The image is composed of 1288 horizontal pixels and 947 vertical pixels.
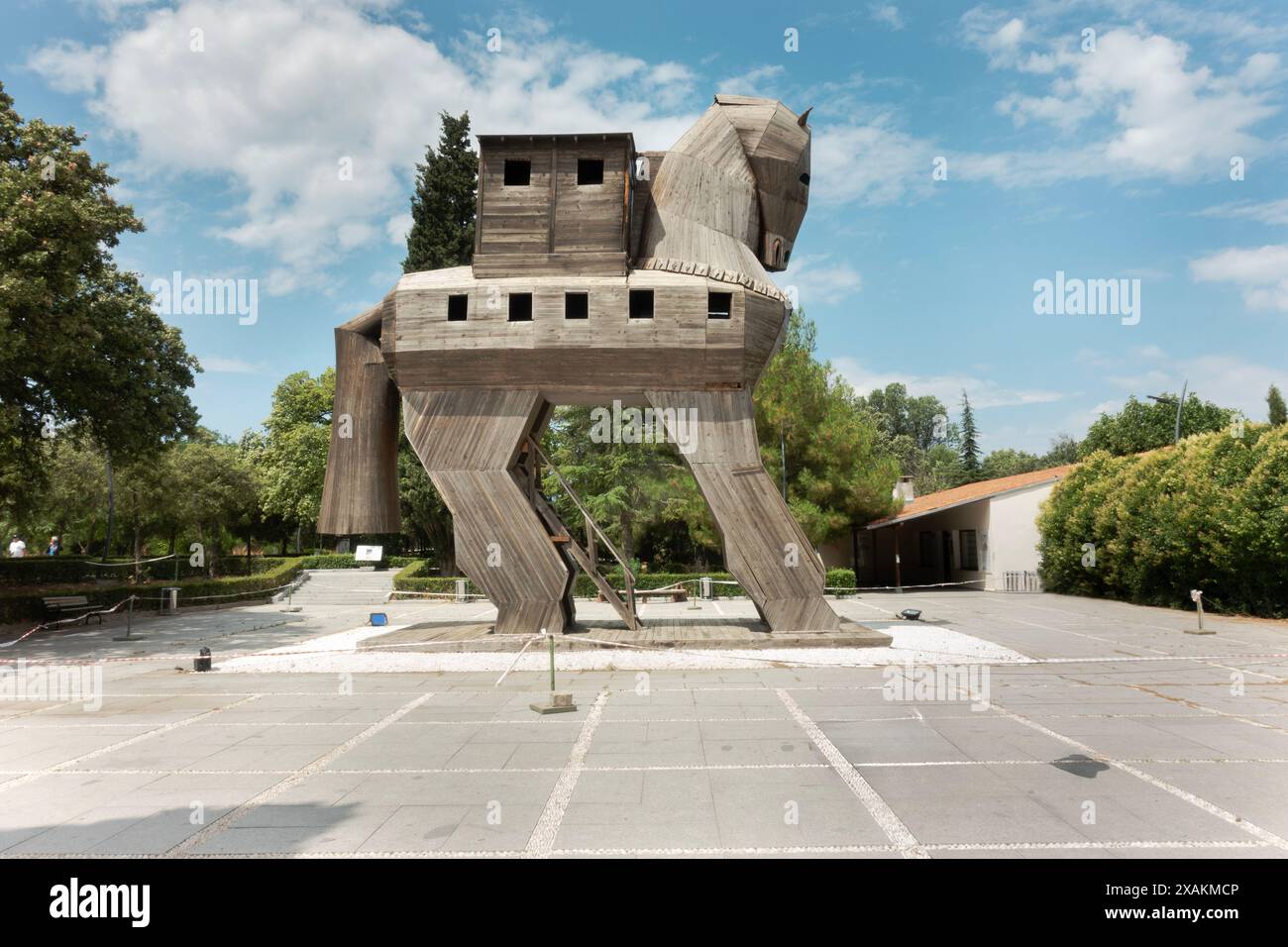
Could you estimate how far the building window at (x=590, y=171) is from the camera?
1534 centimetres

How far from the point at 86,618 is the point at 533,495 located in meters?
16.1

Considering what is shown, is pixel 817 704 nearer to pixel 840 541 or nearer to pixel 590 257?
pixel 590 257

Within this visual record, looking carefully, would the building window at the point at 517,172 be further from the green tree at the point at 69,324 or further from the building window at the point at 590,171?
the green tree at the point at 69,324

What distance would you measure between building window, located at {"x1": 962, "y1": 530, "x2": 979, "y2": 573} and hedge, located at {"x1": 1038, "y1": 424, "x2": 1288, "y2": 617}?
3.40 metres

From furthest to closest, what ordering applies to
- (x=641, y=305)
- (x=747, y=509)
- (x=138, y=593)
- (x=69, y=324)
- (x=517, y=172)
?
(x=138, y=593) < (x=69, y=324) < (x=517, y=172) < (x=641, y=305) < (x=747, y=509)

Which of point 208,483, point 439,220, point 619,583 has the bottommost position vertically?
point 619,583

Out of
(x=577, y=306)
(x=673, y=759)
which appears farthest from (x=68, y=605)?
(x=673, y=759)

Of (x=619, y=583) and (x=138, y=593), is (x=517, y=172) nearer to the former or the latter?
(x=619, y=583)

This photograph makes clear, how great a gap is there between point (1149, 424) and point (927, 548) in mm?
18643

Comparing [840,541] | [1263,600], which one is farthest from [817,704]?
[840,541]

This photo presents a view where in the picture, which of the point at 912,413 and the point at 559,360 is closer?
the point at 559,360

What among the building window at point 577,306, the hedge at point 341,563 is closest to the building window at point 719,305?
the building window at point 577,306

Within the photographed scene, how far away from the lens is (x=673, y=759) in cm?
752

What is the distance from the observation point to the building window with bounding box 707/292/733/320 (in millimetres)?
14594
